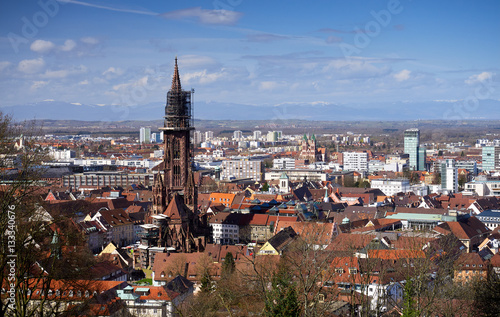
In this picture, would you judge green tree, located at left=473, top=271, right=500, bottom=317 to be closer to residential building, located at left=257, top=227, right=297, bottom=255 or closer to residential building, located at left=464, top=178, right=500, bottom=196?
residential building, located at left=257, top=227, right=297, bottom=255

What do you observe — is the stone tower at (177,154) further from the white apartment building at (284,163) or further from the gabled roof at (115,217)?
the white apartment building at (284,163)

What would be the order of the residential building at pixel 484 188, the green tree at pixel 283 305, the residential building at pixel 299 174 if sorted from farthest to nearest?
the residential building at pixel 299 174
the residential building at pixel 484 188
the green tree at pixel 283 305

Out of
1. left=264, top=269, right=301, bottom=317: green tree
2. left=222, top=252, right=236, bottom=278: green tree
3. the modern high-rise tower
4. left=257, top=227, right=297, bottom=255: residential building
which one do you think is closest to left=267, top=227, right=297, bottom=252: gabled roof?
left=257, top=227, right=297, bottom=255: residential building

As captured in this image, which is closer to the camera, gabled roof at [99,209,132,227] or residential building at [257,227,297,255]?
residential building at [257,227,297,255]

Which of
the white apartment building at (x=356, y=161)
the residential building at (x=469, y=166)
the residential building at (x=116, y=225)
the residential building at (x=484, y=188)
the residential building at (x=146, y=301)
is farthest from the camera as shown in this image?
the white apartment building at (x=356, y=161)

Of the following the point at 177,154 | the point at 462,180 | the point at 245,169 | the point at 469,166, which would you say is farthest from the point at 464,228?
the point at 245,169

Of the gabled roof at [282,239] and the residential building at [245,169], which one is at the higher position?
the gabled roof at [282,239]

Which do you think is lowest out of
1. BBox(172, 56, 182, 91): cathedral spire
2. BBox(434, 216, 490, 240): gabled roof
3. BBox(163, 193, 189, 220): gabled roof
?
BBox(434, 216, 490, 240): gabled roof

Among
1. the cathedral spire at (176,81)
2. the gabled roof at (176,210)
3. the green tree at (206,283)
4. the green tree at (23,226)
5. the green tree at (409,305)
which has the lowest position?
the green tree at (206,283)

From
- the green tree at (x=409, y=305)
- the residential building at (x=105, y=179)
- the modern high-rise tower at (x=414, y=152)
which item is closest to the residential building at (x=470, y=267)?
the green tree at (x=409, y=305)

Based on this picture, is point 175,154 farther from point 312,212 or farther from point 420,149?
point 420,149

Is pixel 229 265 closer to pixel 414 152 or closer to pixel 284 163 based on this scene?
pixel 284 163

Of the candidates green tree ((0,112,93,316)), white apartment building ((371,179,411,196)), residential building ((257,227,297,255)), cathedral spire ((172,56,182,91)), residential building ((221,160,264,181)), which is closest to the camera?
green tree ((0,112,93,316))

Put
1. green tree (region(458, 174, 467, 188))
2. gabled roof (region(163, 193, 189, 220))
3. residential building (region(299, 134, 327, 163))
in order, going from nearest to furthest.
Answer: gabled roof (region(163, 193, 189, 220)) < green tree (region(458, 174, 467, 188)) < residential building (region(299, 134, 327, 163))
